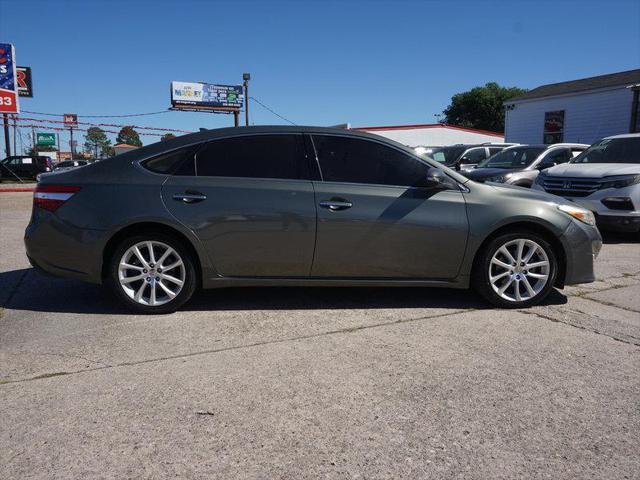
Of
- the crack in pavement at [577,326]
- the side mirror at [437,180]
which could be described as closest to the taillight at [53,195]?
the side mirror at [437,180]

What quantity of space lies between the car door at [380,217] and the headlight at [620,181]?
4.79 meters

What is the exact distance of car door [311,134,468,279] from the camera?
434 cm

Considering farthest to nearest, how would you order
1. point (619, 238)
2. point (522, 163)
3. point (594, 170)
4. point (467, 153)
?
point (467, 153) → point (522, 163) → point (619, 238) → point (594, 170)

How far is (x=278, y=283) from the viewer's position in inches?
174

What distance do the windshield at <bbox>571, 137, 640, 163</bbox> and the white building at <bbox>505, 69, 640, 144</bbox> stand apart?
12328 mm

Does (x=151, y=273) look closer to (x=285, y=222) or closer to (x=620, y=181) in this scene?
(x=285, y=222)

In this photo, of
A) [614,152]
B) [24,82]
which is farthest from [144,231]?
[24,82]

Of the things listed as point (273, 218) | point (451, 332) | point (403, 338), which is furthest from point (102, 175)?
point (451, 332)

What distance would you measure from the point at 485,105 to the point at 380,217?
6264cm

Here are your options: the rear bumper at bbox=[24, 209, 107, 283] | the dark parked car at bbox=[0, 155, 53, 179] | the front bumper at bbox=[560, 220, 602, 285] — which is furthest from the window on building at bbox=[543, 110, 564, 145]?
the dark parked car at bbox=[0, 155, 53, 179]

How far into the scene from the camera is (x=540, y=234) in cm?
466

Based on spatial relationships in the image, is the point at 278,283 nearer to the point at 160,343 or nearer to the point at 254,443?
the point at 160,343

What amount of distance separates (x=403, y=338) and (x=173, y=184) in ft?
7.41

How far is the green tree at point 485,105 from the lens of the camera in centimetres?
6128
